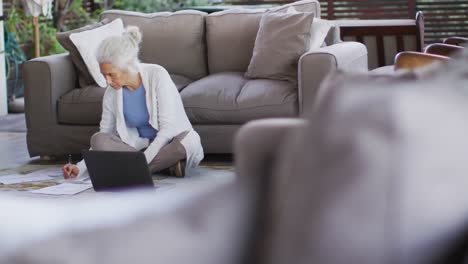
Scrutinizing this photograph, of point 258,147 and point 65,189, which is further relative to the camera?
point 65,189

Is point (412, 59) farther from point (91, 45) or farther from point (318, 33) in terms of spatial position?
point (91, 45)

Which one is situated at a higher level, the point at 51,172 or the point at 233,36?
the point at 233,36

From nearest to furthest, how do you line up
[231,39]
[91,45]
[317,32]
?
1. [317,32]
2. [91,45]
3. [231,39]

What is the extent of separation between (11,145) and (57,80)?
2.70 feet

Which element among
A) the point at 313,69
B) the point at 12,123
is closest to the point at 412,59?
the point at 313,69

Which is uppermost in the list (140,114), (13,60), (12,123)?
(140,114)

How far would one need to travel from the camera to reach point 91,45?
6012 mm

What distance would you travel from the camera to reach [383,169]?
34.6 inches

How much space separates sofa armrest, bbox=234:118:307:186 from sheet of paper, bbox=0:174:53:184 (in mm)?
4196

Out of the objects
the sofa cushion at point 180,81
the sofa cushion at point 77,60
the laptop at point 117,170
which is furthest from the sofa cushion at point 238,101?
the laptop at point 117,170

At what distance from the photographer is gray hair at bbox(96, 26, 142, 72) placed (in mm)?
4848

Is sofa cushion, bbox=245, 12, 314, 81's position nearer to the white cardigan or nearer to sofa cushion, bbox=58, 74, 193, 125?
sofa cushion, bbox=58, 74, 193, 125

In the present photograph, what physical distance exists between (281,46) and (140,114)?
1072 mm

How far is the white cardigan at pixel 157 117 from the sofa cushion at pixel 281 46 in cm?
74
